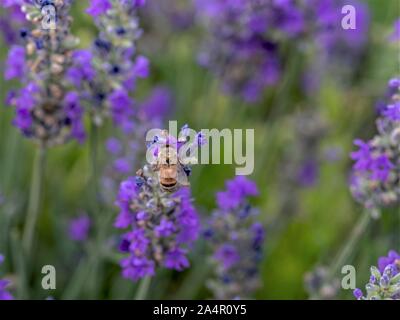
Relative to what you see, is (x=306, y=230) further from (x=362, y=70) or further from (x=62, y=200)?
(x=362, y=70)

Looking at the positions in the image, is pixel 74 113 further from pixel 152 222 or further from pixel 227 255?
pixel 227 255

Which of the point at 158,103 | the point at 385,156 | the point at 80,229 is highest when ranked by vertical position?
the point at 158,103

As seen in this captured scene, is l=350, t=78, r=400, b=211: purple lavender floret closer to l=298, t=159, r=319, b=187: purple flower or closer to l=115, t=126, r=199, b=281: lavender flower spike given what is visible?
l=115, t=126, r=199, b=281: lavender flower spike

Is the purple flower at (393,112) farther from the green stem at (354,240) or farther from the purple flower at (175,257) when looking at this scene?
the purple flower at (175,257)

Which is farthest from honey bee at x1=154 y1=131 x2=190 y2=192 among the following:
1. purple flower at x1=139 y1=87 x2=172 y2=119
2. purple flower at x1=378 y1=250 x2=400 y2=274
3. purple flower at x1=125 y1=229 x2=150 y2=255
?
purple flower at x1=139 y1=87 x2=172 y2=119

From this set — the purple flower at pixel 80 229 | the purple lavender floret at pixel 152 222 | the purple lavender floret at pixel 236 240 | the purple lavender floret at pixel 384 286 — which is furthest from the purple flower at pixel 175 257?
the purple flower at pixel 80 229

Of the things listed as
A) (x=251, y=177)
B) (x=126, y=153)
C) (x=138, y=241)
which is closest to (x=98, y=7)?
(x=138, y=241)
